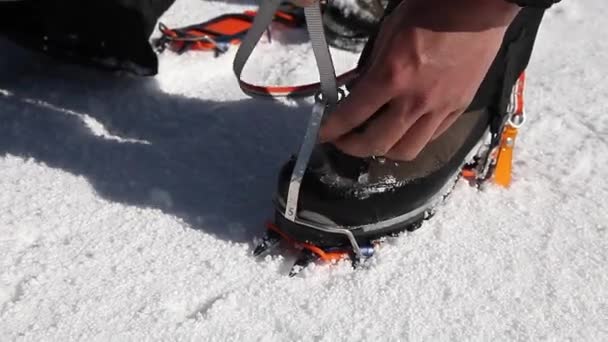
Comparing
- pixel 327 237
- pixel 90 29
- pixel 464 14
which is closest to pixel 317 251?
pixel 327 237

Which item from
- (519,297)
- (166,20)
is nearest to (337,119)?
(519,297)

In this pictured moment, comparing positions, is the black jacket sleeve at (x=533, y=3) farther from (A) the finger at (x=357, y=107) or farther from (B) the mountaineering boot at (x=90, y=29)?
(B) the mountaineering boot at (x=90, y=29)

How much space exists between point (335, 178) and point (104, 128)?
0.51m

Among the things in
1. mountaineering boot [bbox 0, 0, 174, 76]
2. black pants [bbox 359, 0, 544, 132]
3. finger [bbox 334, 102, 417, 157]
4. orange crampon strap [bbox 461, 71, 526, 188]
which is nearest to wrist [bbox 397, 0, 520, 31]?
finger [bbox 334, 102, 417, 157]

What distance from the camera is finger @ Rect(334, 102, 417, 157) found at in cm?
80

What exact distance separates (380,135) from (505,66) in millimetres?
274

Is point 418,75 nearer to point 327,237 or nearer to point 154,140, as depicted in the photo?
point 327,237

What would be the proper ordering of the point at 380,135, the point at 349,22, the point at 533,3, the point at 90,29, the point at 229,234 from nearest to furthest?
the point at 533,3 → the point at 380,135 → the point at 229,234 → the point at 90,29 → the point at 349,22

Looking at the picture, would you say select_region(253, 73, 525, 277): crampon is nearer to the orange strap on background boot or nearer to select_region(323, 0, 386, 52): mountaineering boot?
the orange strap on background boot

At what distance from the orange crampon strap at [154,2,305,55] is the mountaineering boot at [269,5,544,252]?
0.63 metres

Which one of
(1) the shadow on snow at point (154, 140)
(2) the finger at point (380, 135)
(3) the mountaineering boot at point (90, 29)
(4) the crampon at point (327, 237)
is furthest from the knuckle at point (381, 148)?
(3) the mountaineering boot at point (90, 29)

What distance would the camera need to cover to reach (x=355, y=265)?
892mm

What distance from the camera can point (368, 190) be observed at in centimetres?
87

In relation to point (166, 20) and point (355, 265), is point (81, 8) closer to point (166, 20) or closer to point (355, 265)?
point (166, 20)
